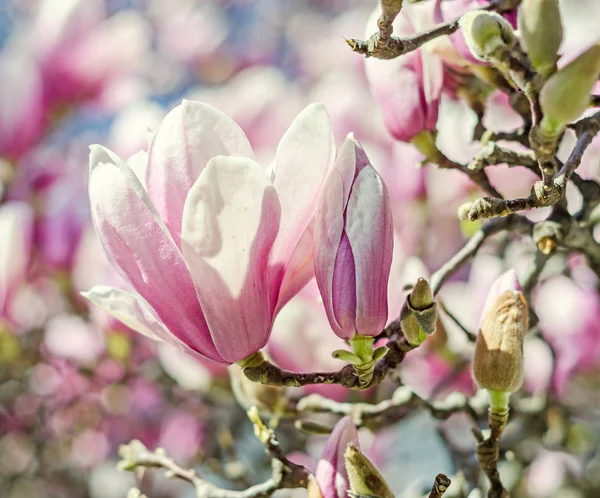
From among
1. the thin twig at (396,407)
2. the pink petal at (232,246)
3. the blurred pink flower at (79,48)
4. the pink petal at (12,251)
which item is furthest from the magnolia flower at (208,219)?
the blurred pink flower at (79,48)

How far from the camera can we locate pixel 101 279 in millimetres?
1316

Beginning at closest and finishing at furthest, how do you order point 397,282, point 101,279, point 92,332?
point 397,282
point 101,279
point 92,332

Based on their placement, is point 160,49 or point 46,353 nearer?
point 46,353

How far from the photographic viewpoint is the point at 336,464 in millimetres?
582

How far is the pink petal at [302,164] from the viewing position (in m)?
0.56

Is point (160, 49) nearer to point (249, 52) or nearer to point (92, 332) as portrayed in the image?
point (249, 52)

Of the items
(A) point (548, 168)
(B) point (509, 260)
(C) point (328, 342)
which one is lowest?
(B) point (509, 260)

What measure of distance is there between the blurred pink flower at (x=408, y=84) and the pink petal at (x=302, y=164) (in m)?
0.17

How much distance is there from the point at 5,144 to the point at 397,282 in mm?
865

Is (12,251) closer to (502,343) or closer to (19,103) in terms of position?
(19,103)

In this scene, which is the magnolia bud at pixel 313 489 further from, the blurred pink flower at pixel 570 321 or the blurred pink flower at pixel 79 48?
the blurred pink flower at pixel 79 48

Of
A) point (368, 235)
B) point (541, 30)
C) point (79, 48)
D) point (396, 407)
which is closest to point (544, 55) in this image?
point (541, 30)

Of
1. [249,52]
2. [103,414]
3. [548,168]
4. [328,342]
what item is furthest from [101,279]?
[249,52]

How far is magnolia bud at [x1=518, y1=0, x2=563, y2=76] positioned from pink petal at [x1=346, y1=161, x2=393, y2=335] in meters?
0.14
